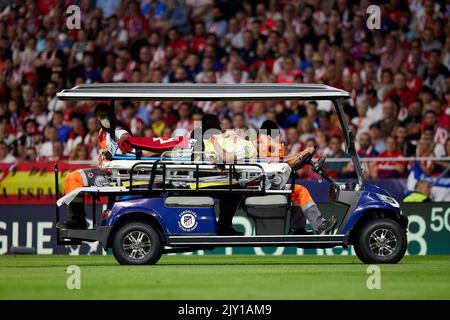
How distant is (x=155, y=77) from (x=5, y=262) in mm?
7715

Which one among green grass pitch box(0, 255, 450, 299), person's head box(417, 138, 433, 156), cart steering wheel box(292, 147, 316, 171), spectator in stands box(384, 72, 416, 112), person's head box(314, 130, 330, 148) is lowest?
green grass pitch box(0, 255, 450, 299)

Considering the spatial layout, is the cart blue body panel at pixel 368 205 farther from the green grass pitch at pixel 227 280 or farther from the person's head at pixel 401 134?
the person's head at pixel 401 134

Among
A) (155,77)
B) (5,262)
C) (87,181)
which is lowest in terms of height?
(5,262)

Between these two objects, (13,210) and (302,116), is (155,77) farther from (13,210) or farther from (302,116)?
(13,210)

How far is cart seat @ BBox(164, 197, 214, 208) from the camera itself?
646 inches

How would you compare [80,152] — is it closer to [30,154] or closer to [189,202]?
[30,154]

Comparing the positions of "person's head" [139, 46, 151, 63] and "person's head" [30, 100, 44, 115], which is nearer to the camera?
"person's head" [30, 100, 44, 115]

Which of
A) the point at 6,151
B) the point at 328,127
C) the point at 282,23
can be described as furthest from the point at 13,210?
the point at 282,23

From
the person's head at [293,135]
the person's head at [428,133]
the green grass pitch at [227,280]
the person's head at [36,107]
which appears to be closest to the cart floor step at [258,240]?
the green grass pitch at [227,280]

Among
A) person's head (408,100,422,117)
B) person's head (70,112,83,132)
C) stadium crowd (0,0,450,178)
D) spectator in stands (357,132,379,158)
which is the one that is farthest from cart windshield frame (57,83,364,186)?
person's head (70,112,83,132)

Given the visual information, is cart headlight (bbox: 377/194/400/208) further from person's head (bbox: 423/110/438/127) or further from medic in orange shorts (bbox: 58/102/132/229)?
person's head (bbox: 423/110/438/127)

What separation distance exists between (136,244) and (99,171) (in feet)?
3.74

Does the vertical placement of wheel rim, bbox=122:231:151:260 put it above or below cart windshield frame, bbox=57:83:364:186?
below

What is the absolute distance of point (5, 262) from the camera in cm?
1838
